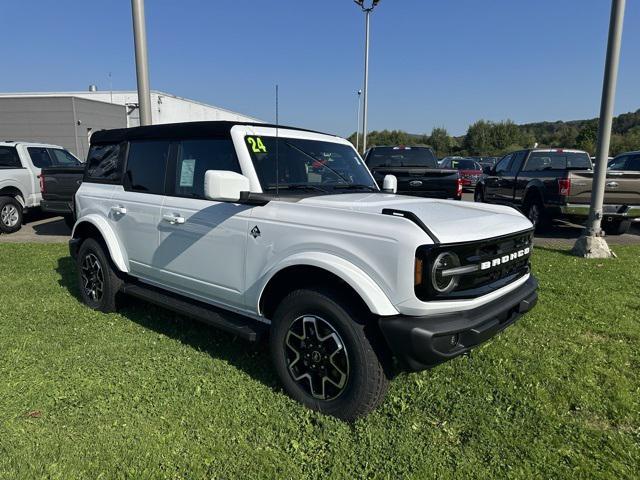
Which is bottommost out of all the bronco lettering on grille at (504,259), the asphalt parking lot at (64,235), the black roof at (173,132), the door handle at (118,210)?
the asphalt parking lot at (64,235)

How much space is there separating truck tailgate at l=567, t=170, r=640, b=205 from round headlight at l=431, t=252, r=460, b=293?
A: 720 centimetres

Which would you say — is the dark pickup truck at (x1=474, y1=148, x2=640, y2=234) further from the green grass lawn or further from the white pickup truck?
the white pickup truck

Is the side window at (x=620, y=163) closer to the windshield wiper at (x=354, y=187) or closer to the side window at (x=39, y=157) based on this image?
the windshield wiper at (x=354, y=187)

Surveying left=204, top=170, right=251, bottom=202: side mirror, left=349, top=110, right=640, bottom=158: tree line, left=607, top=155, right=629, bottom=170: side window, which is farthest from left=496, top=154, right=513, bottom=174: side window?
left=349, top=110, right=640, bottom=158: tree line

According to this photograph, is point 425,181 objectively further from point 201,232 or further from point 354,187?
point 201,232

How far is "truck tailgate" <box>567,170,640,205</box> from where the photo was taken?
8.59 m

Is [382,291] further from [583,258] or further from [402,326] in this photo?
[583,258]

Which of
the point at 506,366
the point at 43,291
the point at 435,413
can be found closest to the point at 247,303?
the point at 435,413

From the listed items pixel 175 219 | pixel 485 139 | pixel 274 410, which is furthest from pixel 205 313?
pixel 485 139

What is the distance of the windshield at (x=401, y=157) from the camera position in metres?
11.1

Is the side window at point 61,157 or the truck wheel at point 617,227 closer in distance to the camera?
the truck wheel at point 617,227

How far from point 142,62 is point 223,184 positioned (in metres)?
5.84

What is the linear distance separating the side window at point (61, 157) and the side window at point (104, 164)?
277 inches

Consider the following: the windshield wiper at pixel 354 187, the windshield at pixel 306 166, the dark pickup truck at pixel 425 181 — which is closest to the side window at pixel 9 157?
the dark pickup truck at pixel 425 181
